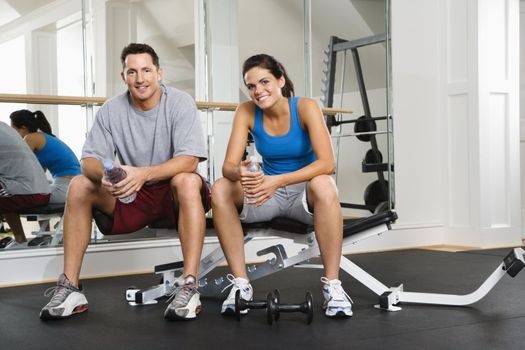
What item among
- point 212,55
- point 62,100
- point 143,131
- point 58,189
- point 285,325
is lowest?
point 285,325

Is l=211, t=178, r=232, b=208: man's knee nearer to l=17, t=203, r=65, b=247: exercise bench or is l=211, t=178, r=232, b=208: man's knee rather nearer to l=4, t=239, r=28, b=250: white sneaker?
l=17, t=203, r=65, b=247: exercise bench

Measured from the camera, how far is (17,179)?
123 inches

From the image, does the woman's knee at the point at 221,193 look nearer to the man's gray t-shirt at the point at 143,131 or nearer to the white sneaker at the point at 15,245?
the man's gray t-shirt at the point at 143,131

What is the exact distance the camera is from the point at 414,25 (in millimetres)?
4566

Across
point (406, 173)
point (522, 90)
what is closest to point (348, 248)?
point (406, 173)

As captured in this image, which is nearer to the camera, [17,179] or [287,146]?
[287,146]

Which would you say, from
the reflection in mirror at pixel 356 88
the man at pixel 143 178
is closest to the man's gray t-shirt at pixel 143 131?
the man at pixel 143 178

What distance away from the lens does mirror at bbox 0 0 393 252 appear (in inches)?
125

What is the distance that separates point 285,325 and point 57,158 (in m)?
1.60

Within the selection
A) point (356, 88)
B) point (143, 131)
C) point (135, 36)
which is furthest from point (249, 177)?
point (356, 88)

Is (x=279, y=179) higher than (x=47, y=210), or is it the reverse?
(x=279, y=179)

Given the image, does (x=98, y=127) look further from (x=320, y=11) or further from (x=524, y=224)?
(x=524, y=224)

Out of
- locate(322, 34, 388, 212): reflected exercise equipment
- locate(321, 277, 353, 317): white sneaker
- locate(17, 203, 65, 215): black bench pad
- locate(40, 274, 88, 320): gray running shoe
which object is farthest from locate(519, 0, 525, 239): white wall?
locate(40, 274, 88, 320): gray running shoe

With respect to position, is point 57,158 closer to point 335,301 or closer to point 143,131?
point 143,131
